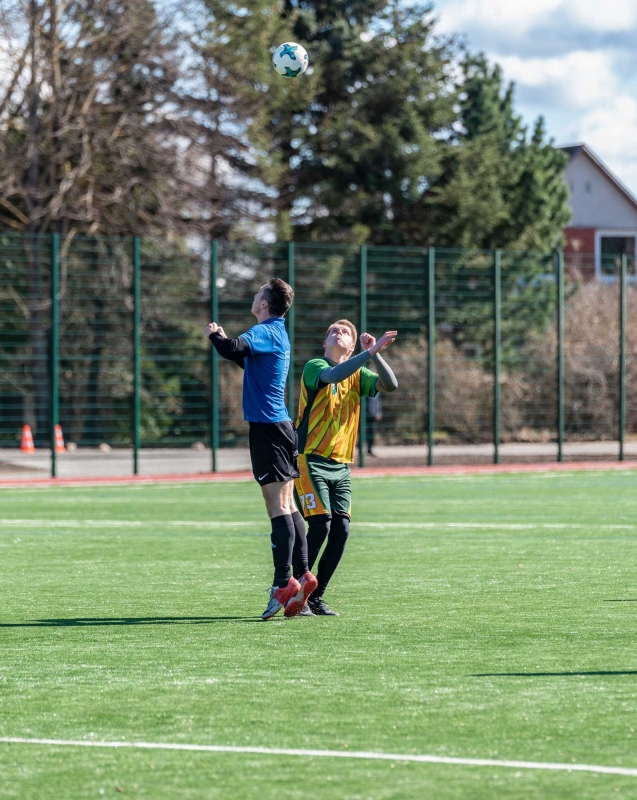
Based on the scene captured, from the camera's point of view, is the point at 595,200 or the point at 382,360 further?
the point at 595,200

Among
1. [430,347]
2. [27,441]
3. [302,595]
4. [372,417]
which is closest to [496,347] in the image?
[430,347]

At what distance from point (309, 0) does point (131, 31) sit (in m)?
11.8

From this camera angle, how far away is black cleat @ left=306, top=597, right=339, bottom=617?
8477 mm

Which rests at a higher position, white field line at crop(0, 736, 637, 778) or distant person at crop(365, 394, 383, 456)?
distant person at crop(365, 394, 383, 456)

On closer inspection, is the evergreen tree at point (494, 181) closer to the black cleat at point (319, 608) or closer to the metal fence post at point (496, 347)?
the metal fence post at point (496, 347)

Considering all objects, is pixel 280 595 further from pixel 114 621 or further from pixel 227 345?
pixel 227 345

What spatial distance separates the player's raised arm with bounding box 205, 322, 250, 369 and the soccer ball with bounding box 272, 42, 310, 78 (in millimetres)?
6532

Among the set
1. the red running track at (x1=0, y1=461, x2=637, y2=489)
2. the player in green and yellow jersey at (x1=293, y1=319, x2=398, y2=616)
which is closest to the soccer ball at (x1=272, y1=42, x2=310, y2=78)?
the player in green and yellow jersey at (x1=293, y1=319, x2=398, y2=616)

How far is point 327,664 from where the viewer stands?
679 cm

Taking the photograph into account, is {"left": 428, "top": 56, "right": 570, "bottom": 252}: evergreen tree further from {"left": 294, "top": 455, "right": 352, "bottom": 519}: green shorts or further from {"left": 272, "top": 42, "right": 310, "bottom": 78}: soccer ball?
{"left": 294, "top": 455, "right": 352, "bottom": 519}: green shorts

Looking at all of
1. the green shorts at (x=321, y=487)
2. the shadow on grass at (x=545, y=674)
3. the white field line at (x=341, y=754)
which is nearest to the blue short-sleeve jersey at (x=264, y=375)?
the green shorts at (x=321, y=487)

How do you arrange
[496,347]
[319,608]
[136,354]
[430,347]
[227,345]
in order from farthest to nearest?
1. [496,347]
2. [430,347]
3. [136,354]
4. [319,608]
5. [227,345]

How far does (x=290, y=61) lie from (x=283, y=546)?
722 centimetres

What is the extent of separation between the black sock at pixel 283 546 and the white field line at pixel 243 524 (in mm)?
6222
